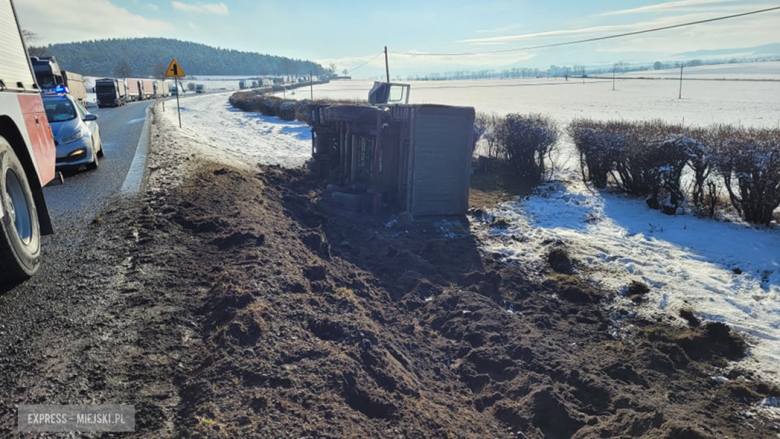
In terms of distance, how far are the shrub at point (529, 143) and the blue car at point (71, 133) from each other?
34.4 ft

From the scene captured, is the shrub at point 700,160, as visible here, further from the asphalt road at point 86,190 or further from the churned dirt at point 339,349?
the asphalt road at point 86,190

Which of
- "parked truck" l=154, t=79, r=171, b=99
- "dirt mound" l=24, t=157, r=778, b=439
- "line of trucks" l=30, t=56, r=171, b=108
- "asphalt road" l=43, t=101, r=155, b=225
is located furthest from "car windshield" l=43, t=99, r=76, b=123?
"parked truck" l=154, t=79, r=171, b=99

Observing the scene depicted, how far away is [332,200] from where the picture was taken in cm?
1053

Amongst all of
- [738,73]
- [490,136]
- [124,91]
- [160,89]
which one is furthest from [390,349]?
[738,73]

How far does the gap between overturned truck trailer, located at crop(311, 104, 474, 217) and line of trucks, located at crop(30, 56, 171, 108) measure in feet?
21.1

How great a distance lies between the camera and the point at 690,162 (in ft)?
31.0

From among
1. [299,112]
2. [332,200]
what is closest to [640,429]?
[332,200]

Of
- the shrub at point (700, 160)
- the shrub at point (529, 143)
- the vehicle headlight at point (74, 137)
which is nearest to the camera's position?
the shrub at point (700, 160)

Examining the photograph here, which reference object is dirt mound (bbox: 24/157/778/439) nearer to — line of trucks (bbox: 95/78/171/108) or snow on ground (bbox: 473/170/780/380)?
snow on ground (bbox: 473/170/780/380)

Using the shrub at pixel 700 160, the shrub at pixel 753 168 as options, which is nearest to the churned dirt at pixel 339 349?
the shrub at pixel 753 168

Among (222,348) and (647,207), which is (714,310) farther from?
(222,348)

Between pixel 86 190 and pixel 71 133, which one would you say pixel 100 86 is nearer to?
pixel 71 133

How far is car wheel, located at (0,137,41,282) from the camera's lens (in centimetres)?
355

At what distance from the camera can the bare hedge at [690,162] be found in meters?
7.64
